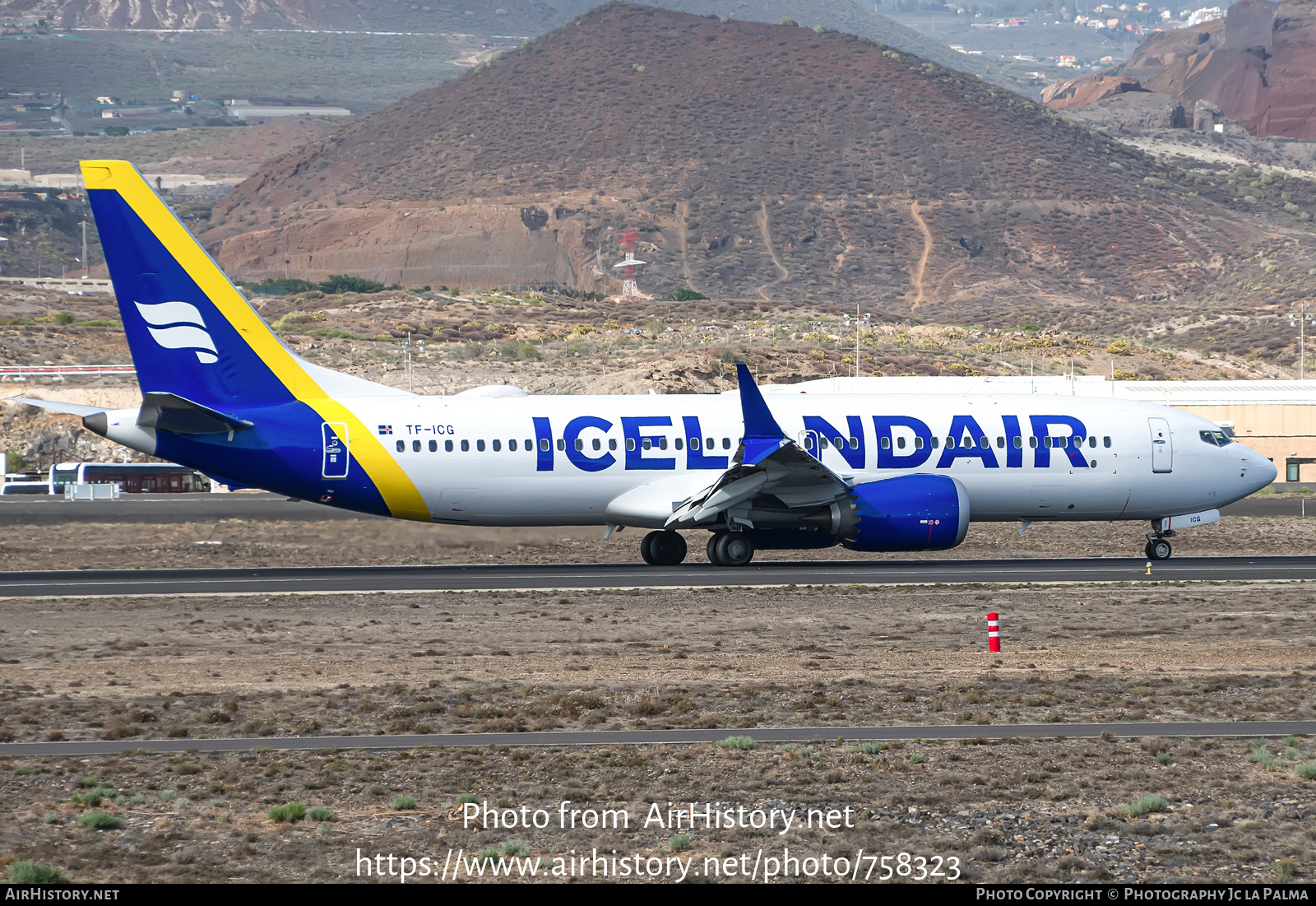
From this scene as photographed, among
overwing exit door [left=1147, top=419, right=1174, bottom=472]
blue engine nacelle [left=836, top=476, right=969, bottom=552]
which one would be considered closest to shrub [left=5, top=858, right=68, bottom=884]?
blue engine nacelle [left=836, top=476, right=969, bottom=552]

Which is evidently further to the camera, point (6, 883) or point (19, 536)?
point (19, 536)

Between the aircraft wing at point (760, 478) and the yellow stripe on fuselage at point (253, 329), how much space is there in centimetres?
639

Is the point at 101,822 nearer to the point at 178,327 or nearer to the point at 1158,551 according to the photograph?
the point at 178,327

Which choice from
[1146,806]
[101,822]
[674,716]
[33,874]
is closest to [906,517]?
→ [674,716]

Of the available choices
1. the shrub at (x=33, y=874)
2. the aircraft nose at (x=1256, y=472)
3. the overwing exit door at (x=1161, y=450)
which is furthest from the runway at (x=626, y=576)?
the shrub at (x=33, y=874)

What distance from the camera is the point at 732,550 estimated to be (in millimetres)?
36062

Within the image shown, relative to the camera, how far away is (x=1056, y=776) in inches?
596

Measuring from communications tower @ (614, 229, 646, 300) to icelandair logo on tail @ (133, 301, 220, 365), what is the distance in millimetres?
124750

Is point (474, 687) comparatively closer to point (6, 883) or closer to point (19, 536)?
point (6, 883)

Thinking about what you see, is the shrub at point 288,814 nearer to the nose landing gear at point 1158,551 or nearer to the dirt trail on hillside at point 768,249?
the nose landing gear at point 1158,551

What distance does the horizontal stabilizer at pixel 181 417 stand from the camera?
3269 centimetres

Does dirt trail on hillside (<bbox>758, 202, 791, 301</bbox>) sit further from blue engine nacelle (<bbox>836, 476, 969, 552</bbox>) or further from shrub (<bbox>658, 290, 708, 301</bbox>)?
blue engine nacelle (<bbox>836, 476, 969, 552</bbox>)

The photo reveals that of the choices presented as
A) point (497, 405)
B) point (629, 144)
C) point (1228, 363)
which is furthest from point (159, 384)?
point (629, 144)

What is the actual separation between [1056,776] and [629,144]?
616 ft
